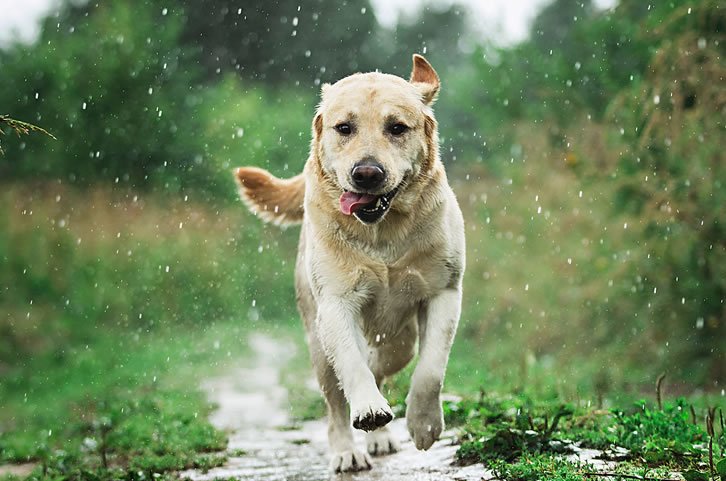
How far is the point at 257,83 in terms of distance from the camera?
36156 millimetres

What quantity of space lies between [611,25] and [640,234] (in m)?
7.83

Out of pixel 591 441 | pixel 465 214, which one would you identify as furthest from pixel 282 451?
pixel 465 214

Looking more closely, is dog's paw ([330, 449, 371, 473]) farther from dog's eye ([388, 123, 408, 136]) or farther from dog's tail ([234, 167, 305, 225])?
dog's eye ([388, 123, 408, 136])

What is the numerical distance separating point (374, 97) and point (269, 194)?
154 cm

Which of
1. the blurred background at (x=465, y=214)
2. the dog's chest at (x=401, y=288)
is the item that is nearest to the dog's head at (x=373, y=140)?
the dog's chest at (x=401, y=288)

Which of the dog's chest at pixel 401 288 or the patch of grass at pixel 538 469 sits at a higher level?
the dog's chest at pixel 401 288

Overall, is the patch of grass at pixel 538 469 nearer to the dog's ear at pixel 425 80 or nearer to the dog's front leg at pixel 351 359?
the dog's front leg at pixel 351 359

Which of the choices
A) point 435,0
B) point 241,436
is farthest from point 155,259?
point 435,0

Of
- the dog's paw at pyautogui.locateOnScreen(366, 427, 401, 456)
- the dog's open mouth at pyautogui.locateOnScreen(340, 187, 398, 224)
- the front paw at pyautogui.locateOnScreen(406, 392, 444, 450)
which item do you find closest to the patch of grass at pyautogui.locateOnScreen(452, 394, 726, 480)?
the front paw at pyautogui.locateOnScreen(406, 392, 444, 450)

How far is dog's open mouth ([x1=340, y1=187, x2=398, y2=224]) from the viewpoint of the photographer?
4.17 meters

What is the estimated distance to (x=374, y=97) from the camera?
Result: 14.1 ft

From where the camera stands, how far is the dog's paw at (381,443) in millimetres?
5094

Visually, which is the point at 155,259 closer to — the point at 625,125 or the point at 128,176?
the point at 128,176

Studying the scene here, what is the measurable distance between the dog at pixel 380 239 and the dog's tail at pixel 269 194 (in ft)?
2.63
